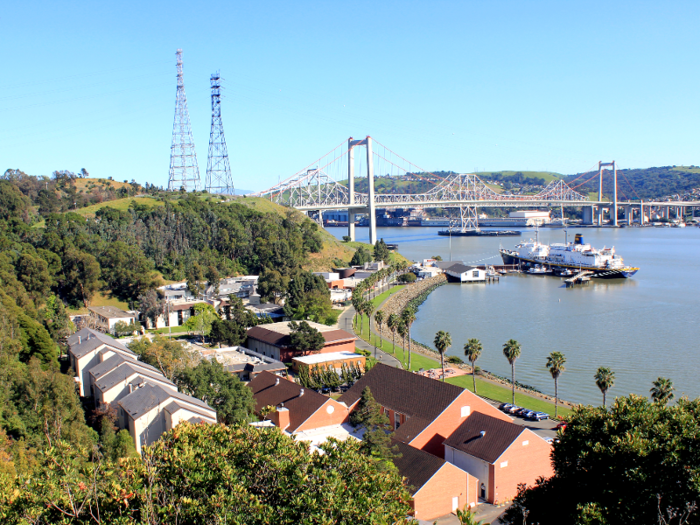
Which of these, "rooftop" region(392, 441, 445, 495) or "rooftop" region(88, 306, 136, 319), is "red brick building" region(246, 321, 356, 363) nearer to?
"rooftop" region(88, 306, 136, 319)

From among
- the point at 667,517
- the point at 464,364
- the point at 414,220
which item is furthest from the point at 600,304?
the point at 414,220

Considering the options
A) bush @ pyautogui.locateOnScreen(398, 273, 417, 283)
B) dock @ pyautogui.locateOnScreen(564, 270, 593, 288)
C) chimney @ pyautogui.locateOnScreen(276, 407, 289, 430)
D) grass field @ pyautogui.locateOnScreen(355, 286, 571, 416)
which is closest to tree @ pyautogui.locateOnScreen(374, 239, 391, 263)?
bush @ pyautogui.locateOnScreen(398, 273, 417, 283)

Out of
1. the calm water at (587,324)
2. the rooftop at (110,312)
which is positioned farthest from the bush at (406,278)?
the rooftop at (110,312)

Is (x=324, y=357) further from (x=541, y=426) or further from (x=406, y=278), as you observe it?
(x=406, y=278)

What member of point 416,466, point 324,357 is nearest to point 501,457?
point 416,466

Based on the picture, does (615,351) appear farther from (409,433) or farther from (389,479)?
(389,479)

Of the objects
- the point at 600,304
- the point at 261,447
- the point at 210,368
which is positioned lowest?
the point at 600,304

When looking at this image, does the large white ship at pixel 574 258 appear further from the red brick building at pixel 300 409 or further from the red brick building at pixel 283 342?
the red brick building at pixel 300 409
